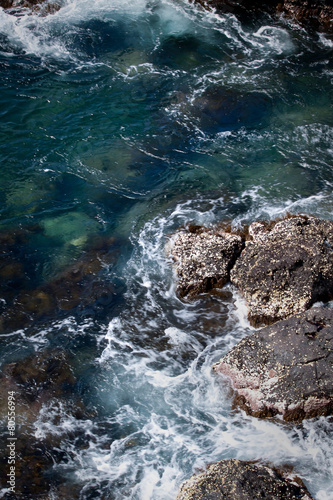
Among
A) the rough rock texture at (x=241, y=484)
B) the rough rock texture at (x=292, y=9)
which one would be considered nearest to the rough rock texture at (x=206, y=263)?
the rough rock texture at (x=241, y=484)

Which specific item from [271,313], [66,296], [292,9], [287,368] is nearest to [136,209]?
[66,296]

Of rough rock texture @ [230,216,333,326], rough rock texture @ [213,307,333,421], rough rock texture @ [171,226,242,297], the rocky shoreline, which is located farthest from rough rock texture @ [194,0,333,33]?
rough rock texture @ [213,307,333,421]

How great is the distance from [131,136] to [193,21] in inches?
288

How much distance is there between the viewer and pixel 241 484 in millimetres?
4805

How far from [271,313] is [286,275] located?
692 millimetres

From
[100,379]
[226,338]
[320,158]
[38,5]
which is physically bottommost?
[100,379]

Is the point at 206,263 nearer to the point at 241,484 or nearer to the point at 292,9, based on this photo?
the point at 241,484

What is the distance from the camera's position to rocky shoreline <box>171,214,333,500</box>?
5250 mm

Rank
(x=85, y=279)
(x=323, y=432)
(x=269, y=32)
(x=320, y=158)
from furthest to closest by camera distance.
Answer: (x=269, y=32), (x=320, y=158), (x=85, y=279), (x=323, y=432)

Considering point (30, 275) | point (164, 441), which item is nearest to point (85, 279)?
point (30, 275)

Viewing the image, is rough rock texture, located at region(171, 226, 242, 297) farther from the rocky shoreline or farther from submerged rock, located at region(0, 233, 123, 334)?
submerged rock, located at region(0, 233, 123, 334)

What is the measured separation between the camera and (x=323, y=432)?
5.66 meters

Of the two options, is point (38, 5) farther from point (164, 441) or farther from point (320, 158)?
point (164, 441)

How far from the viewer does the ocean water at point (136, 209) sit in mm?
5789
